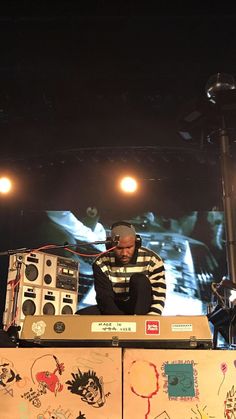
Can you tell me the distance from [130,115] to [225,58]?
111 centimetres

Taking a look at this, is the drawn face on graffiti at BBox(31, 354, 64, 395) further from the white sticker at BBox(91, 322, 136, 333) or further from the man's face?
the man's face

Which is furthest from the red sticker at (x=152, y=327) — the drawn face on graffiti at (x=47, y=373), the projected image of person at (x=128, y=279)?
the projected image of person at (x=128, y=279)

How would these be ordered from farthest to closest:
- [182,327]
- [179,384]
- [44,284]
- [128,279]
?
[44,284] < [128,279] < [182,327] < [179,384]

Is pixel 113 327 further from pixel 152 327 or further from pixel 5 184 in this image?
pixel 5 184

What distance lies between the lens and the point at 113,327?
65.5 inches

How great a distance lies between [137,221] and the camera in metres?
5.69

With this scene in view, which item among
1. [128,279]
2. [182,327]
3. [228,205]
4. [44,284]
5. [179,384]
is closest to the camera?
[179,384]

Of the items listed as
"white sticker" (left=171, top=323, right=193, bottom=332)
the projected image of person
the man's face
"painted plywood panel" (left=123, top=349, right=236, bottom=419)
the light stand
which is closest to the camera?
"painted plywood panel" (left=123, top=349, right=236, bottom=419)

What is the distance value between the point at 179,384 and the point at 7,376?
55 cm

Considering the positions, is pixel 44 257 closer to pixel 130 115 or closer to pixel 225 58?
pixel 130 115

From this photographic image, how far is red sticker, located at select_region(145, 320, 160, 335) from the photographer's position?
1.64 metres

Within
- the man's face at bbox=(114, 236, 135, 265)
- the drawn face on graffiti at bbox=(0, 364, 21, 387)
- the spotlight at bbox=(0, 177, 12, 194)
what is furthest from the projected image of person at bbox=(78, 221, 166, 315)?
the spotlight at bbox=(0, 177, 12, 194)

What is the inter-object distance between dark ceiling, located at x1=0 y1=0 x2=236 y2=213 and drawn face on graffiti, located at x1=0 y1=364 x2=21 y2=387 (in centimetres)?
289

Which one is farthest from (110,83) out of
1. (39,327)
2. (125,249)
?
(39,327)
